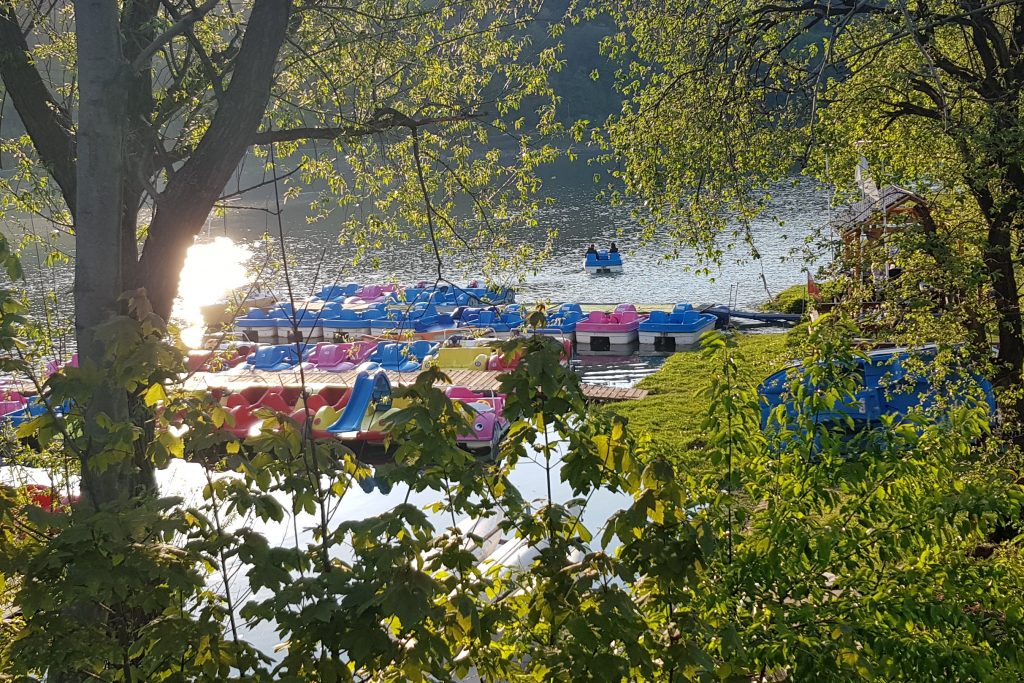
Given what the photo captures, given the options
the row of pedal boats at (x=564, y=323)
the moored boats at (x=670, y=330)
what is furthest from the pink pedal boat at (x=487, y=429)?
the moored boats at (x=670, y=330)

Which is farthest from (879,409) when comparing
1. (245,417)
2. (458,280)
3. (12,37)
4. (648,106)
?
(458,280)

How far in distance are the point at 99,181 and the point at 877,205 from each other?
9.29 metres

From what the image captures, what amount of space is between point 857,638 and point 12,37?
6210mm

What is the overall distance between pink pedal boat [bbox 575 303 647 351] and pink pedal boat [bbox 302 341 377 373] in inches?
242

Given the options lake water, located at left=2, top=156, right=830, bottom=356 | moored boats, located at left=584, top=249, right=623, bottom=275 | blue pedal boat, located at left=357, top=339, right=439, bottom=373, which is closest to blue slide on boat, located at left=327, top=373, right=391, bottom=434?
blue pedal boat, located at left=357, top=339, right=439, bottom=373

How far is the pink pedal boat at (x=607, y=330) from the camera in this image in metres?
25.6

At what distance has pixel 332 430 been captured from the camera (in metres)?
17.3

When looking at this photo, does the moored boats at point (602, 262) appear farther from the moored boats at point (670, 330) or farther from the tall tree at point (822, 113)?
the tall tree at point (822, 113)

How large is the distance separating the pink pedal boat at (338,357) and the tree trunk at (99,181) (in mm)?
19345

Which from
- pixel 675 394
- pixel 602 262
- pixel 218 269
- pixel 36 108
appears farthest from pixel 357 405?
pixel 602 262

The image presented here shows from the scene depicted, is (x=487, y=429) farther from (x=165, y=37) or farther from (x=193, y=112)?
(x=165, y=37)

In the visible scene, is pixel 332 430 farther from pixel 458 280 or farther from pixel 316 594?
pixel 458 280

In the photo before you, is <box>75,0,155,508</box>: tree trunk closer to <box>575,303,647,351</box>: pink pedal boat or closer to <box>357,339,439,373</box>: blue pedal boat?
<box>357,339,439,373</box>: blue pedal boat

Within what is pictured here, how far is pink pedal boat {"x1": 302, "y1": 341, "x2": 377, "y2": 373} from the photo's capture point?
2361 centimetres
